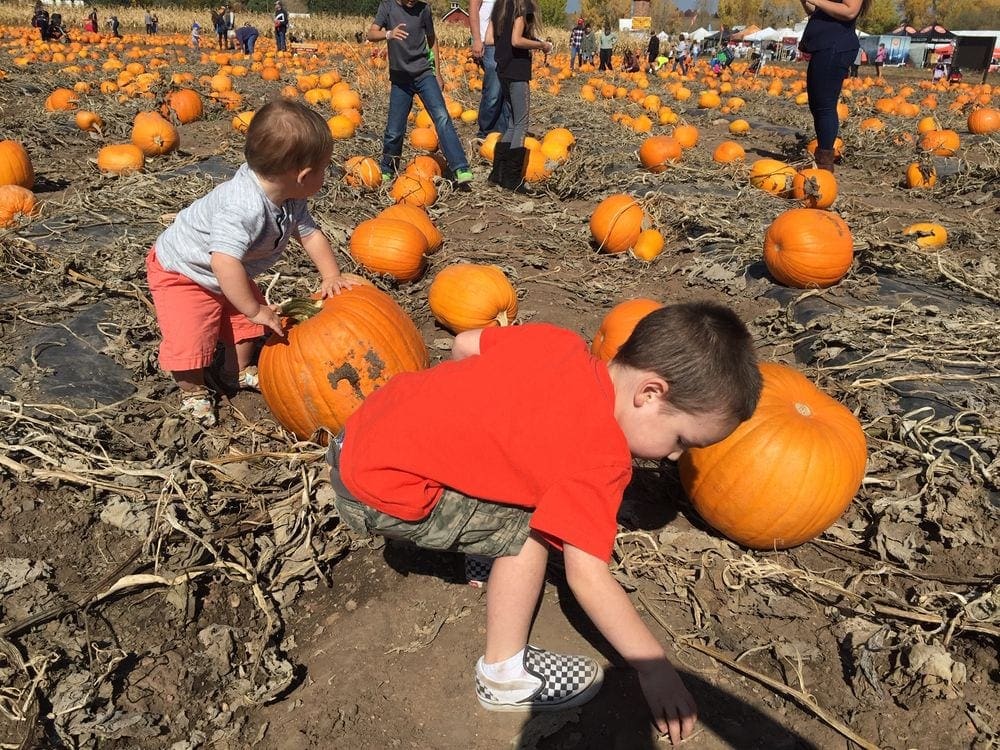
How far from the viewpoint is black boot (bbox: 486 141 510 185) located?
7.48m

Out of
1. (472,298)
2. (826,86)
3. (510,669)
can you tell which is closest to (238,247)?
(472,298)

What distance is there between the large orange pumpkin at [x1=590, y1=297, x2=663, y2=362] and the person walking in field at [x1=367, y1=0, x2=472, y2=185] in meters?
4.10

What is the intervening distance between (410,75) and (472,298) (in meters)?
4.07

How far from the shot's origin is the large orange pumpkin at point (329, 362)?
299 cm

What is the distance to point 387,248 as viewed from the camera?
15.3 feet

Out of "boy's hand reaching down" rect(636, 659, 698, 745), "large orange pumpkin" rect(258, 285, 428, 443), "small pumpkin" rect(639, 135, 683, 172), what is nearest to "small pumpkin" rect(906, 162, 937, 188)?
"small pumpkin" rect(639, 135, 683, 172)

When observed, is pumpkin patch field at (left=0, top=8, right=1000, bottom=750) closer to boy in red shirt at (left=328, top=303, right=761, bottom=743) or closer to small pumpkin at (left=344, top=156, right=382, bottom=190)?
boy in red shirt at (left=328, top=303, right=761, bottom=743)

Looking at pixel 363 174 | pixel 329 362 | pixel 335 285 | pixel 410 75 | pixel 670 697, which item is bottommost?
pixel 670 697

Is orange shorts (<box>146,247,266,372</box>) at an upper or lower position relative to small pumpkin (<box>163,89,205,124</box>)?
lower

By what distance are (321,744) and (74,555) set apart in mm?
1243

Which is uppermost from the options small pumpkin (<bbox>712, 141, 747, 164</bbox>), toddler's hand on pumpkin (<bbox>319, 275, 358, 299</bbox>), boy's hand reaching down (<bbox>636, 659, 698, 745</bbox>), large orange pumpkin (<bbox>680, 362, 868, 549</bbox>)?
small pumpkin (<bbox>712, 141, 747, 164</bbox>)

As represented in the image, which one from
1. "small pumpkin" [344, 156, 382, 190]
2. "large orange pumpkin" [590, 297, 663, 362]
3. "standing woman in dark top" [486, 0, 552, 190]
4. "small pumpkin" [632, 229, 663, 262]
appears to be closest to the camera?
"large orange pumpkin" [590, 297, 663, 362]

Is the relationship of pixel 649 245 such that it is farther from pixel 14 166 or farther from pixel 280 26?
Answer: pixel 280 26

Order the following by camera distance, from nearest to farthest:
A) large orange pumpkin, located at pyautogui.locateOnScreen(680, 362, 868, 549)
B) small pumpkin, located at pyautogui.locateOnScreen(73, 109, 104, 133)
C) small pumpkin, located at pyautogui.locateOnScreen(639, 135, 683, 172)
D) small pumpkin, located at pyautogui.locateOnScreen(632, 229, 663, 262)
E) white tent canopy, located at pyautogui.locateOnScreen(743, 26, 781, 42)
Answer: large orange pumpkin, located at pyautogui.locateOnScreen(680, 362, 868, 549), small pumpkin, located at pyautogui.locateOnScreen(632, 229, 663, 262), small pumpkin, located at pyautogui.locateOnScreen(639, 135, 683, 172), small pumpkin, located at pyautogui.locateOnScreen(73, 109, 104, 133), white tent canopy, located at pyautogui.locateOnScreen(743, 26, 781, 42)
